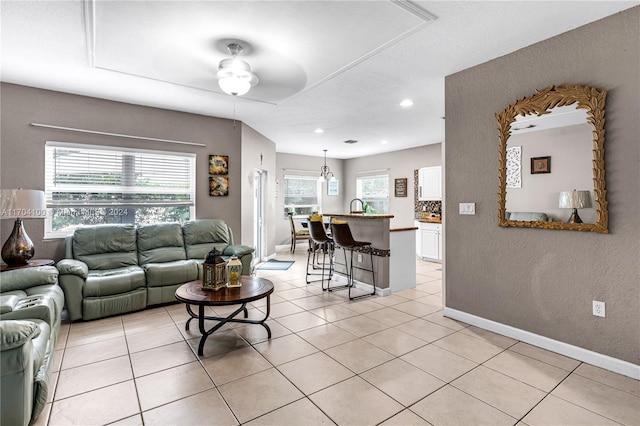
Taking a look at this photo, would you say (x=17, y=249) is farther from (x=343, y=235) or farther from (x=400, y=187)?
(x=400, y=187)

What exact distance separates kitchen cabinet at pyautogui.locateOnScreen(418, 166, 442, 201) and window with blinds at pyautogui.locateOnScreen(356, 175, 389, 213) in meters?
1.13

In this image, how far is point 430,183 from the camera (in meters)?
7.34

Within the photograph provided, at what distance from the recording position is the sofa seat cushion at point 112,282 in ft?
11.0

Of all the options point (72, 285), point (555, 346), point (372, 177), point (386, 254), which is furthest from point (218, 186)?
point (372, 177)

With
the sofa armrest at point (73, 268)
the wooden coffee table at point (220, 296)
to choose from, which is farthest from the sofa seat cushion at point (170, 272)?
the wooden coffee table at point (220, 296)

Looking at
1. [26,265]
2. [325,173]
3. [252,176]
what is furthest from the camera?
[325,173]

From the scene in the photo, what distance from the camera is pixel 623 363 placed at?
2320 mm

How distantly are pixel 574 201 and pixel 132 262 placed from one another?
4.68 metres

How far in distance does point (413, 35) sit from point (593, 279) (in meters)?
2.39

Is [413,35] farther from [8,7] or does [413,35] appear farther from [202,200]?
[202,200]

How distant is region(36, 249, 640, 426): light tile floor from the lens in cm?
188

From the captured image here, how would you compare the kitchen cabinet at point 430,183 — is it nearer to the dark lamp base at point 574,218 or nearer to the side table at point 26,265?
the dark lamp base at point 574,218

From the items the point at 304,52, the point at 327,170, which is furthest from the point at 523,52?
the point at 327,170

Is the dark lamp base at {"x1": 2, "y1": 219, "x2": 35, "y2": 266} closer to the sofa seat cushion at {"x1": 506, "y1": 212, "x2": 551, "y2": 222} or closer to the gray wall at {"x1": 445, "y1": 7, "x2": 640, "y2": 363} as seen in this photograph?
the gray wall at {"x1": 445, "y1": 7, "x2": 640, "y2": 363}
